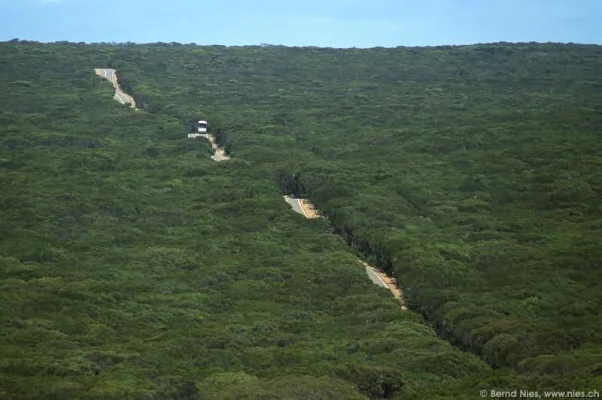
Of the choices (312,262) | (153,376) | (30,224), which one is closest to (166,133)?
(30,224)

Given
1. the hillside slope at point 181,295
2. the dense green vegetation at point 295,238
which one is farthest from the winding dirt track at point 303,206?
the hillside slope at point 181,295

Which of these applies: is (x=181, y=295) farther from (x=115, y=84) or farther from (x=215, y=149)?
(x=115, y=84)

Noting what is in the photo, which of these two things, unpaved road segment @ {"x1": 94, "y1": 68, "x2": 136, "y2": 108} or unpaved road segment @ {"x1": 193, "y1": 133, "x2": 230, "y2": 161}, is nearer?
unpaved road segment @ {"x1": 193, "y1": 133, "x2": 230, "y2": 161}

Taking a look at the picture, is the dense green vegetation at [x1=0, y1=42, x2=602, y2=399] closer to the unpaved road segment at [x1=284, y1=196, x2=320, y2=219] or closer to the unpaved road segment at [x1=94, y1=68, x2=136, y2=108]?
the unpaved road segment at [x1=284, y1=196, x2=320, y2=219]

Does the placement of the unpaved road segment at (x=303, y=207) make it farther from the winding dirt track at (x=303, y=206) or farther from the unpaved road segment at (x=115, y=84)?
the unpaved road segment at (x=115, y=84)

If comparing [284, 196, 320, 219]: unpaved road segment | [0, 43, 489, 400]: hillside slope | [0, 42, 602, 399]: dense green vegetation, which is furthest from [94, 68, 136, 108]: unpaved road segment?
[284, 196, 320, 219]: unpaved road segment

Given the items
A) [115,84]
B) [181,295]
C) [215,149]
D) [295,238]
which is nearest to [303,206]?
[295,238]
